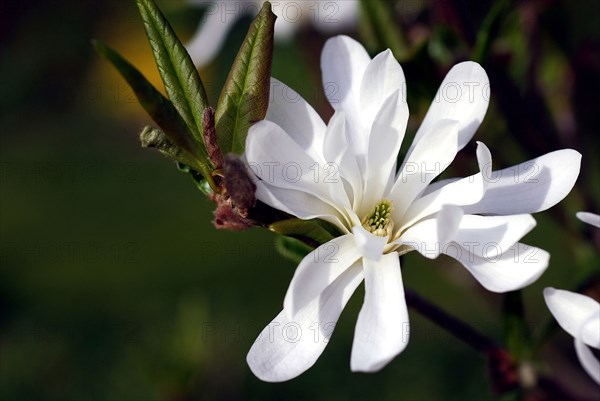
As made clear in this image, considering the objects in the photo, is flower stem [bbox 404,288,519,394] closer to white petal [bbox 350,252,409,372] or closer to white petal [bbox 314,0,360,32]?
white petal [bbox 350,252,409,372]

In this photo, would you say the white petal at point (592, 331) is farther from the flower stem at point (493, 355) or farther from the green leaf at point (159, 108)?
the green leaf at point (159, 108)

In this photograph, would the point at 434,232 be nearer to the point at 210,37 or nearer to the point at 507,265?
the point at 507,265

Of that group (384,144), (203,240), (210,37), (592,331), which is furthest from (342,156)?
(203,240)

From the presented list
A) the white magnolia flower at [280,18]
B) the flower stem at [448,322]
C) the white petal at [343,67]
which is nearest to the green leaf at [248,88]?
the white petal at [343,67]

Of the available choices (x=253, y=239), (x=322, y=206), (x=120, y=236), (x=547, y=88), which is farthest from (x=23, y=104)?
(x=322, y=206)

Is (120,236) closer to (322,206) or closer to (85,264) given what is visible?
(85,264)
